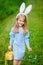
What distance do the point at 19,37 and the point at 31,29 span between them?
0.42 ft

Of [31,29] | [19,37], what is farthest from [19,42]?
[31,29]

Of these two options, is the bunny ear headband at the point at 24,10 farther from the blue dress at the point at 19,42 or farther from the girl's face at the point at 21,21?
the blue dress at the point at 19,42

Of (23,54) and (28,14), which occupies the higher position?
(28,14)

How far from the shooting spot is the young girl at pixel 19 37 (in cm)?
388

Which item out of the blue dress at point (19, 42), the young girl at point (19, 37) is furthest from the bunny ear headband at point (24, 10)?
the blue dress at point (19, 42)

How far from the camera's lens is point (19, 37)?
3891 mm

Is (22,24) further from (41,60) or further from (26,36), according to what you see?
(41,60)

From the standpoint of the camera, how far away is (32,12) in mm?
3955

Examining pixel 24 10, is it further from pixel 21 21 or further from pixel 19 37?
pixel 19 37

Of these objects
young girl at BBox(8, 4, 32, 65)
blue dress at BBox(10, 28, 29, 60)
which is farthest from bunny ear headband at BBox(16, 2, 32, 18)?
blue dress at BBox(10, 28, 29, 60)

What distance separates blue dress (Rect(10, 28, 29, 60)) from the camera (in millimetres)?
3891

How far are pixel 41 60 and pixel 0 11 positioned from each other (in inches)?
20.7

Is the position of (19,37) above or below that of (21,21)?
below

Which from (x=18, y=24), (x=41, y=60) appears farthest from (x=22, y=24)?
(x=41, y=60)
